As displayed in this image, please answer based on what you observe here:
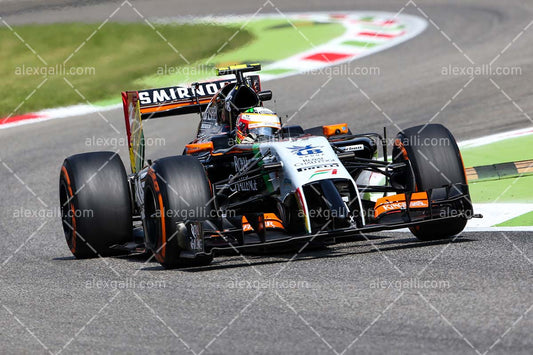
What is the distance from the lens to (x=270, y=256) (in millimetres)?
8492

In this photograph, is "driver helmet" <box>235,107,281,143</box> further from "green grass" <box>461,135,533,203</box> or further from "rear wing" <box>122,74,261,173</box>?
"green grass" <box>461,135,533,203</box>

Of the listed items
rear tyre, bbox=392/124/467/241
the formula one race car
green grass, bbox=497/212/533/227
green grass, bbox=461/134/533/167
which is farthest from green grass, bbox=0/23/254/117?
rear tyre, bbox=392/124/467/241

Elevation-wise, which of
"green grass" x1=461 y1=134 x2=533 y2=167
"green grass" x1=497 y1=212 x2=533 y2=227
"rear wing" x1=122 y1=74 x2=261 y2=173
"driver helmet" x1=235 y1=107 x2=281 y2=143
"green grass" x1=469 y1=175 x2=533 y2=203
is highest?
"rear wing" x1=122 y1=74 x2=261 y2=173

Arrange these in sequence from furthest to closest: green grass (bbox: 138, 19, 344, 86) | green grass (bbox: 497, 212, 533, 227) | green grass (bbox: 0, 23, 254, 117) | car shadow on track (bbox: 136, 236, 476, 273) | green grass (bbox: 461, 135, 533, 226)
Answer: green grass (bbox: 138, 19, 344, 86) → green grass (bbox: 0, 23, 254, 117) → green grass (bbox: 461, 135, 533, 226) → green grass (bbox: 497, 212, 533, 227) → car shadow on track (bbox: 136, 236, 476, 273)

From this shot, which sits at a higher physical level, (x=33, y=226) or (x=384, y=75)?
(x=384, y=75)

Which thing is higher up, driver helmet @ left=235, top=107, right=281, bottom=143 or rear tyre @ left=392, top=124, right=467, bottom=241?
driver helmet @ left=235, top=107, right=281, bottom=143

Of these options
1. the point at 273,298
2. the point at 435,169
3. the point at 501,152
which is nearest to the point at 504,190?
the point at 501,152

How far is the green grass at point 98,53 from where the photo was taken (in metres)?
21.2

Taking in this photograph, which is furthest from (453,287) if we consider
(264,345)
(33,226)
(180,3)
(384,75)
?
(180,3)

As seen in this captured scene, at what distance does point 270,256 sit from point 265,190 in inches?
24.6

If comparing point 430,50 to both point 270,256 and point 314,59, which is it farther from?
point 270,256

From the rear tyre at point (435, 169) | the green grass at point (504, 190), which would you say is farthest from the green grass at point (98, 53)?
the rear tyre at point (435, 169)

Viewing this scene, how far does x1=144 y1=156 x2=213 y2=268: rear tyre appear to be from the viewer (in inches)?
314

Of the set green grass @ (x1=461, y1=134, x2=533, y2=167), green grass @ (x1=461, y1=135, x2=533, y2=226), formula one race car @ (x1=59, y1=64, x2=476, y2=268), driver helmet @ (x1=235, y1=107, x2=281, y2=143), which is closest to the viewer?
formula one race car @ (x1=59, y1=64, x2=476, y2=268)
